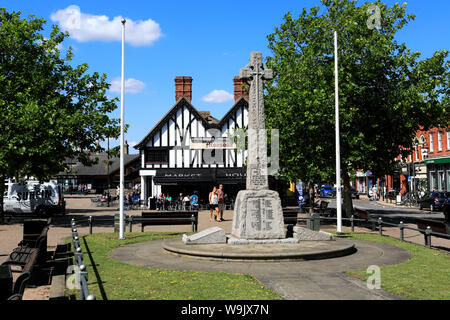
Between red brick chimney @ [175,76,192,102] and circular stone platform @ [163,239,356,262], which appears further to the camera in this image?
red brick chimney @ [175,76,192,102]

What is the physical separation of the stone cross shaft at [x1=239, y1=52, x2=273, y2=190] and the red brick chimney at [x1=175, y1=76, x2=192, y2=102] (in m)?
24.4

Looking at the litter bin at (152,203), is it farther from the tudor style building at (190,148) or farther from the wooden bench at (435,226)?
the wooden bench at (435,226)

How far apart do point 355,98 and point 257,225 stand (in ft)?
39.3

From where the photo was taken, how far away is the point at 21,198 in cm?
2747

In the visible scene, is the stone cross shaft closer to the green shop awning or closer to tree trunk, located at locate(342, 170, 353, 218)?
tree trunk, located at locate(342, 170, 353, 218)

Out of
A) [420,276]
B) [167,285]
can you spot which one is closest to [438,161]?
[420,276]

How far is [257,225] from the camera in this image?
39.9 feet

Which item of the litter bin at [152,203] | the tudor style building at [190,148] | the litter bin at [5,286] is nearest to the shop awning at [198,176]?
the tudor style building at [190,148]

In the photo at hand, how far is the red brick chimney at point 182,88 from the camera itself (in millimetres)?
37000

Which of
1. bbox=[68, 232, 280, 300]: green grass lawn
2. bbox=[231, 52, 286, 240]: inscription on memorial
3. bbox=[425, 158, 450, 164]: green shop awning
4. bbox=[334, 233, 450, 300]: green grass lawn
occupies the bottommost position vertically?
bbox=[334, 233, 450, 300]: green grass lawn

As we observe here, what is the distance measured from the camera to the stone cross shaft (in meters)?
12.5

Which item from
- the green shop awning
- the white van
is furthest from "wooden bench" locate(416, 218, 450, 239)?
the green shop awning
